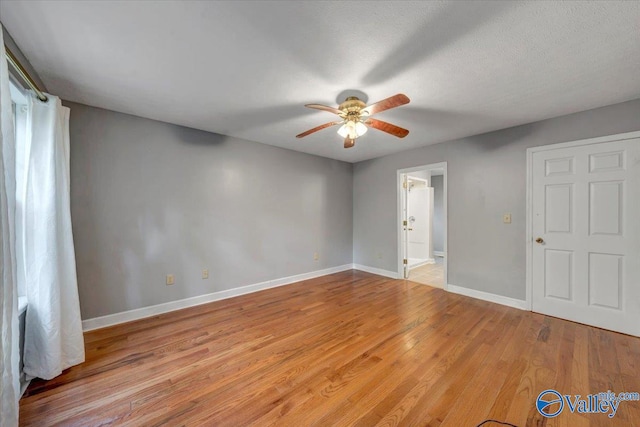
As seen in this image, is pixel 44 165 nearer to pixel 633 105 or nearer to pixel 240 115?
pixel 240 115

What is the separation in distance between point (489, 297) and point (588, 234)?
1292 millimetres

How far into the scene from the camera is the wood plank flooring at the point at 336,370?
1432 mm

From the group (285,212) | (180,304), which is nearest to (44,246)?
(180,304)

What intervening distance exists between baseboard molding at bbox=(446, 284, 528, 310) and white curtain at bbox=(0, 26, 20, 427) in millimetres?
4290

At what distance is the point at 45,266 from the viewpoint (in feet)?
5.70

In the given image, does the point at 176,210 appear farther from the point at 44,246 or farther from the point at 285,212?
the point at 285,212

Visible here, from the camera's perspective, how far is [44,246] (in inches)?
68.4

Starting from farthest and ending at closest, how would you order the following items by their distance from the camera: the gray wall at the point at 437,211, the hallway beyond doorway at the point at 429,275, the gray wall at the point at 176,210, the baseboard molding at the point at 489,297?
the gray wall at the point at 437,211 → the hallway beyond doorway at the point at 429,275 → the baseboard molding at the point at 489,297 → the gray wall at the point at 176,210

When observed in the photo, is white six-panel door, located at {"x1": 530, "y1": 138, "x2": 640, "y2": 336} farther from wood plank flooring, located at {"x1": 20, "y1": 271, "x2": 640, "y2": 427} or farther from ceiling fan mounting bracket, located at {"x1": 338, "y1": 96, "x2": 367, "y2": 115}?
ceiling fan mounting bracket, located at {"x1": 338, "y1": 96, "x2": 367, "y2": 115}

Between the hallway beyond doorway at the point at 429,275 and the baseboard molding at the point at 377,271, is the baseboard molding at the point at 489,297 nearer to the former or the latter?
A: the hallway beyond doorway at the point at 429,275

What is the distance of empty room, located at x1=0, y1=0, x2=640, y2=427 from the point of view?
140 centimetres

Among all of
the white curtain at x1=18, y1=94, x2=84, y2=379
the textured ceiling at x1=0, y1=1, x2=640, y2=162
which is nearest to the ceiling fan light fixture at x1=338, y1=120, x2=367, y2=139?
the textured ceiling at x1=0, y1=1, x2=640, y2=162

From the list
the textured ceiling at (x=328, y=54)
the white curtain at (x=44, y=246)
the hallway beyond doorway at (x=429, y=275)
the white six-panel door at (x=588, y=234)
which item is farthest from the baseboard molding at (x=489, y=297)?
the white curtain at (x=44, y=246)

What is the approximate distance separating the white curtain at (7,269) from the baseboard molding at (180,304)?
1.31m
